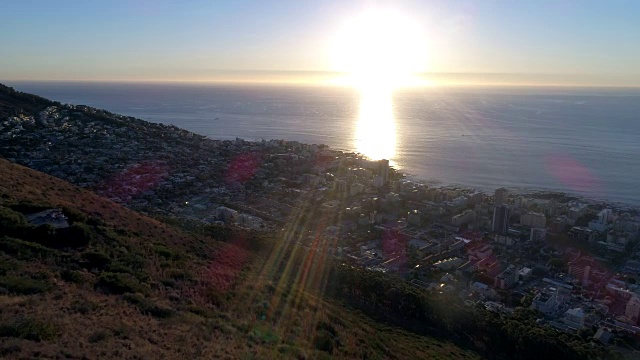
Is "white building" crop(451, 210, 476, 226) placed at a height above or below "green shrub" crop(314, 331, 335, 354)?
below

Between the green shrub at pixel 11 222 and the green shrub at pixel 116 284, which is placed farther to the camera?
the green shrub at pixel 11 222

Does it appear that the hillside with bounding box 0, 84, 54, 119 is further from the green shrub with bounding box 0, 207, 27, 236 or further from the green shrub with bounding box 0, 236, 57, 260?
the green shrub with bounding box 0, 236, 57, 260

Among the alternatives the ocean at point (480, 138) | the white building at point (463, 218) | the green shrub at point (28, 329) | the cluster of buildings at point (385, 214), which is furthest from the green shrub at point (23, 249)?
the ocean at point (480, 138)

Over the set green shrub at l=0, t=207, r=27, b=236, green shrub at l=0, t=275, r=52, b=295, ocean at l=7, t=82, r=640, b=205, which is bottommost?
ocean at l=7, t=82, r=640, b=205

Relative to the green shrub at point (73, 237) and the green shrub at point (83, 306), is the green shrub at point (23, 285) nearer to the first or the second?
the green shrub at point (83, 306)

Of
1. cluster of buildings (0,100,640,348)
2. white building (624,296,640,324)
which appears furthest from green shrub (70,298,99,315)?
white building (624,296,640,324)

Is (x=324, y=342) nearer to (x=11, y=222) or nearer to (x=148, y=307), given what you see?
(x=148, y=307)
